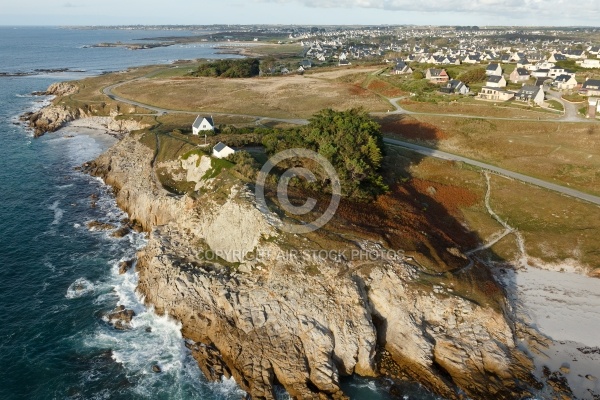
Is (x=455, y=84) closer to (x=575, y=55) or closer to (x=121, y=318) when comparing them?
(x=121, y=318)

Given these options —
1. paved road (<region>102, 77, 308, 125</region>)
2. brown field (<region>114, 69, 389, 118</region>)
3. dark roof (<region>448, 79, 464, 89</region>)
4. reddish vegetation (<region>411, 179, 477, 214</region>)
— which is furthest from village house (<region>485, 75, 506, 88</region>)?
reddish vegetation (<region>411, 179, 477, 214</region>)

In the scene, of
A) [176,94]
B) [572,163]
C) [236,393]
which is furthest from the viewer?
[176,94]

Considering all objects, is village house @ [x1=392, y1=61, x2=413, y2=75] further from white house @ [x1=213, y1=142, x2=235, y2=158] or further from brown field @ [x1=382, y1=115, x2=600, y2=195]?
white house @ [x1=213, y1=142, x2=235, y2=158]

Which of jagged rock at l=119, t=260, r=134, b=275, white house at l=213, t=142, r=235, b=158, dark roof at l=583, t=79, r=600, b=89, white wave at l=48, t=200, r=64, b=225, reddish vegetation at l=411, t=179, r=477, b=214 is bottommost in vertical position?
jagged rock at l=119, t=260, r=134, b=275

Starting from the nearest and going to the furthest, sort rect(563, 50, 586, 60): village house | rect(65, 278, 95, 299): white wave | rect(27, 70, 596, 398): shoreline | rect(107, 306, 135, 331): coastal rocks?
rect(107, 306, 135, 331): coastal rocks < rect(65, 278, 95, 299): white wave < rect(27, 70, 596, 398): shoreline < rect(563, 50, 586, 60): village house

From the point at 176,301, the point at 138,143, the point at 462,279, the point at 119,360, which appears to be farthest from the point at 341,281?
the point at 138,143

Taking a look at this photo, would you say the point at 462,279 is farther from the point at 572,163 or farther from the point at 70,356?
the point at 572,163
